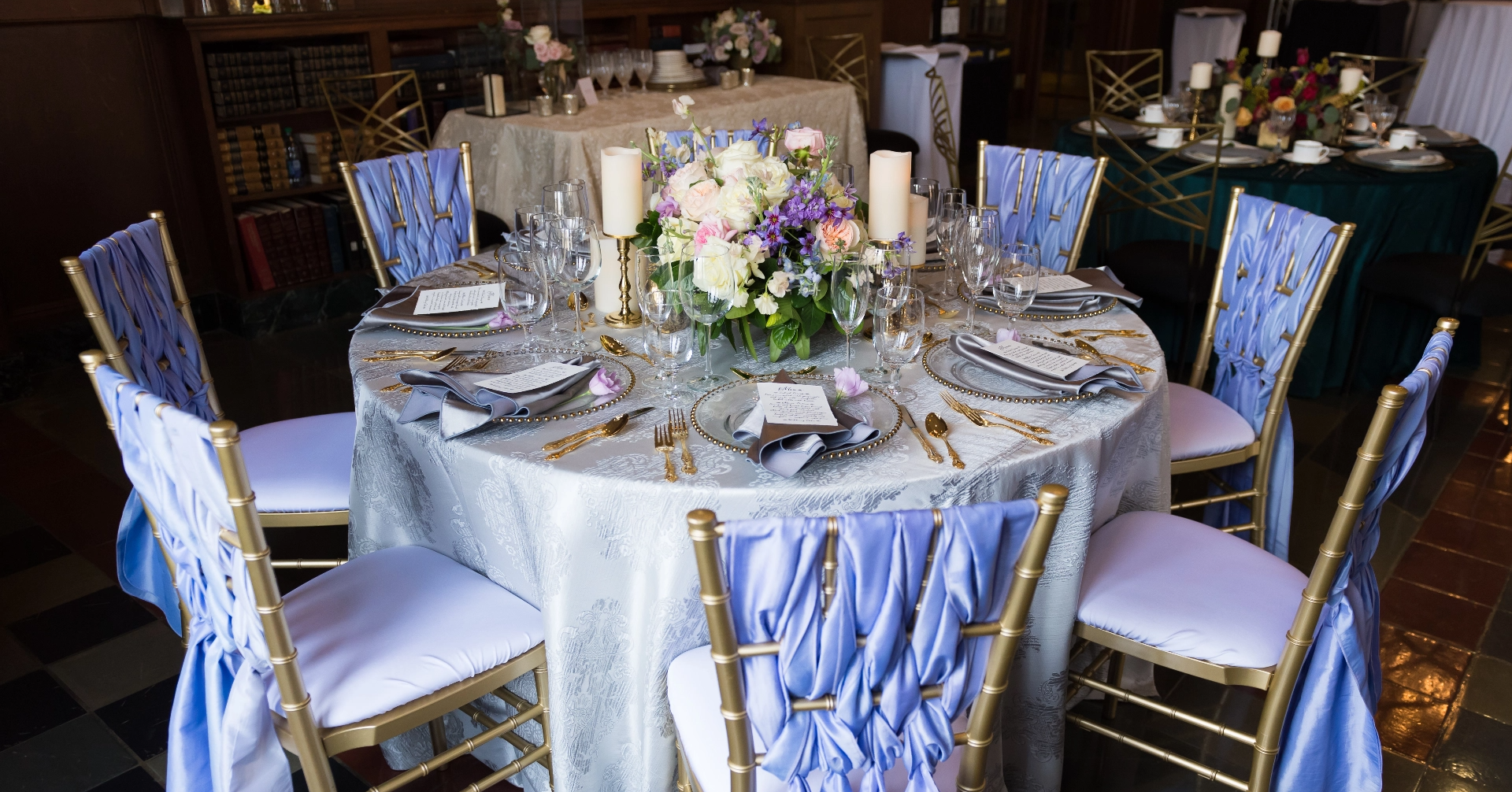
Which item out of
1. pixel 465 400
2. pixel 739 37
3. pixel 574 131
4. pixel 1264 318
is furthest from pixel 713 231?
pixel 739 37

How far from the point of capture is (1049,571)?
5.11 feet

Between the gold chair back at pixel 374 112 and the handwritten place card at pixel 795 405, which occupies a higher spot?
the gold chair back at pixel 374 112

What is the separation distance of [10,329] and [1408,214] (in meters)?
4.75

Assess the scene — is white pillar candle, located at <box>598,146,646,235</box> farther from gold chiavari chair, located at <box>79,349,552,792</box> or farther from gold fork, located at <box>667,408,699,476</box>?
gold chiavari chair, located at <box>79,349,552,792</box>

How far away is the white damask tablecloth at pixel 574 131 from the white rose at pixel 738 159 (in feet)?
6.25

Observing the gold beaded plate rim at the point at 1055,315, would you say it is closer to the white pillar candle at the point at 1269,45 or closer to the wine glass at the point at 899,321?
the wine glass at the point at 899,321

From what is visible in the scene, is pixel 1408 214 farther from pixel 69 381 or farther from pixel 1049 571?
pixel 69 381

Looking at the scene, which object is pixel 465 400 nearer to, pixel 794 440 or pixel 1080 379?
pixel 794 440

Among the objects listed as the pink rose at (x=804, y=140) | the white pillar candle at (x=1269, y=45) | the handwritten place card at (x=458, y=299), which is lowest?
the handwritten place card at (x=458, y=299)

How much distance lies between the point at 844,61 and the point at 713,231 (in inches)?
176

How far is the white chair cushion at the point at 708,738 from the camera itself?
4.17 ft

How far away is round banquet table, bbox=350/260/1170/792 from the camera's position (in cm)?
139

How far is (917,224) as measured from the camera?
6.55 ft

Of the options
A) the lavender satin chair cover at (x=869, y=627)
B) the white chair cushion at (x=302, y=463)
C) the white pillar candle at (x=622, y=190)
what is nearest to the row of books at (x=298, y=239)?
the white chair cushion at (x=302, y=463)
